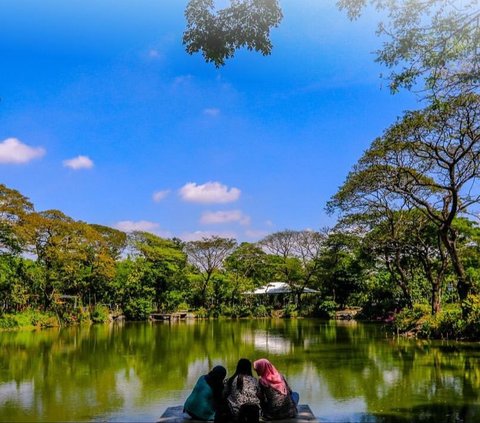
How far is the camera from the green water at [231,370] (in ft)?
23.4

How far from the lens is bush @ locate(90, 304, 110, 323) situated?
31156 millimetres

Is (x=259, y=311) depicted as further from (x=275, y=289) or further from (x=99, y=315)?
(x=99, y=315)

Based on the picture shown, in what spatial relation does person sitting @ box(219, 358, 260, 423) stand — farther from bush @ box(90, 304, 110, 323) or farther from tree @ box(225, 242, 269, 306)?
tree @ box(225, 242, 269, 306)

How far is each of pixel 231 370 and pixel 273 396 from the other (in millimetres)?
5857

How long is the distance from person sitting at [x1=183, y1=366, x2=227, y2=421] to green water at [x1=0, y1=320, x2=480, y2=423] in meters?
1.37

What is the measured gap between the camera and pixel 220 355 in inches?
564

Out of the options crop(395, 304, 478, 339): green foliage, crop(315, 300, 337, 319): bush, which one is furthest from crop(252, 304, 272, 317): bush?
crop(395, 304, 478, 339): green foliage

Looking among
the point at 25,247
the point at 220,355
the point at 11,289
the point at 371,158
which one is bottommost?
the point at 220,355

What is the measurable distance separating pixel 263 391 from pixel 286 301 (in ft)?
127

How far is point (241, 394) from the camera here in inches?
217

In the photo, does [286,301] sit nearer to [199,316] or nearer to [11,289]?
[199,316]

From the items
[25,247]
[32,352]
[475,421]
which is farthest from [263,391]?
[25,247]

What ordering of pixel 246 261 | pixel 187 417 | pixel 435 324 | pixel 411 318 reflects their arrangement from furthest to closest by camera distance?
pixel 246 261, pixel 411 318, pixel 435 324, pixel 187 417

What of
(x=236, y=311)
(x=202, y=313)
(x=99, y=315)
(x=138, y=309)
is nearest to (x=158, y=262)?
(x=138, y=309)
